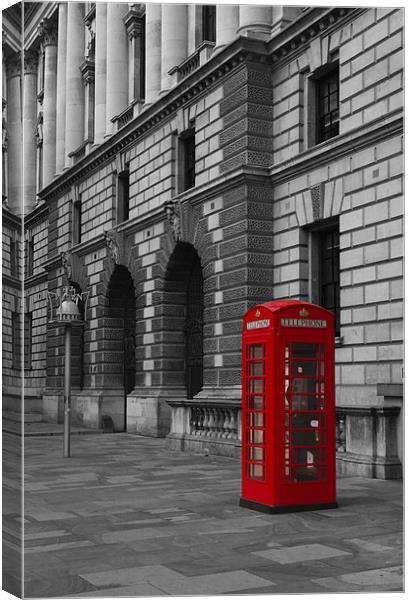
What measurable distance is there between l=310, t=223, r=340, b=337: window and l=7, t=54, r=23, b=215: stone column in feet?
22.4

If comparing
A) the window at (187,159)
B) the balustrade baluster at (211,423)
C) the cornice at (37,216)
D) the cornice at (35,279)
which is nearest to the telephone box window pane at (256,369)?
the cornice at (35,279)

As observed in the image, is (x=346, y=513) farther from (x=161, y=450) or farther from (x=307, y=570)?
(x=161, y=450)

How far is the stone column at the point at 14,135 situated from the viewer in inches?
265

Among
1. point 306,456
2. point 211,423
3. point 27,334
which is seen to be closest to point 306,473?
point 306,456

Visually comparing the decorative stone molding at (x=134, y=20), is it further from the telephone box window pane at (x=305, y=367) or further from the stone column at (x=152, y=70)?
the telephone box window pane at (x=305, y=367)

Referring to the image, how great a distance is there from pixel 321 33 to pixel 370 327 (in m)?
5.19

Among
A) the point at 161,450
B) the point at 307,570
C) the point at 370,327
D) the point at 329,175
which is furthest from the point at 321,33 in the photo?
the point at 307,570

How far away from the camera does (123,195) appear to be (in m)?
15.2

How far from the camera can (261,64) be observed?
14992mm

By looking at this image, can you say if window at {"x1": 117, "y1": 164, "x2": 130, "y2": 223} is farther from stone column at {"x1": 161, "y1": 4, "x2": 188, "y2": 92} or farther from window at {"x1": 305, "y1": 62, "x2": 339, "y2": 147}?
window at {"x1": 305, "y1": 62, "x2": 339, "y2": 147}

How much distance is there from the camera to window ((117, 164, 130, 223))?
14387 mm

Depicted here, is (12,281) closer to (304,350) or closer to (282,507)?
(304,350)

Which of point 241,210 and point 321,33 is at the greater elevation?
point 321,33

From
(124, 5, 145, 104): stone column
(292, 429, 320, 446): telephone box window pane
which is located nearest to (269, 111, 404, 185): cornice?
(124, 5, 145, 104): stone column
